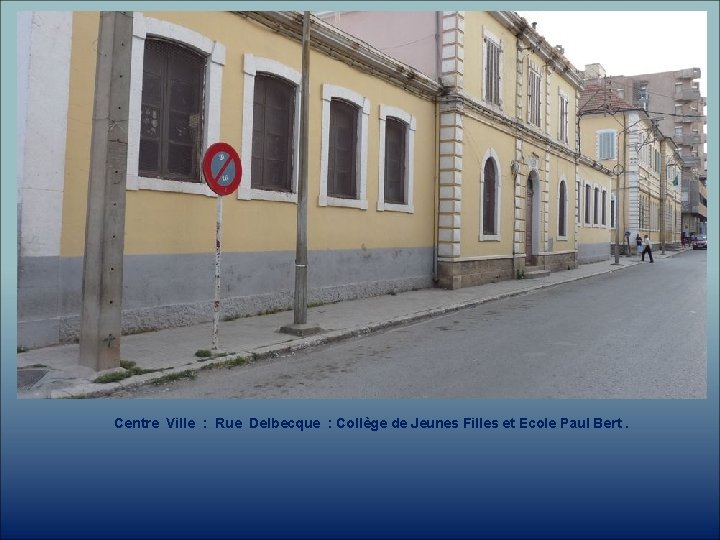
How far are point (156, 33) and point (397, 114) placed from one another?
7.05m

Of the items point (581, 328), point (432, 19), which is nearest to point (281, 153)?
point (581, 328)

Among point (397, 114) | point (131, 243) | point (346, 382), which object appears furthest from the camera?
point (397, 114)

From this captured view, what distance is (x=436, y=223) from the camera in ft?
53.0

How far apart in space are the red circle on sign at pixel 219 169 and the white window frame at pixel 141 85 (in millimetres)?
1380

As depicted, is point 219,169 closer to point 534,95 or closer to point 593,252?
point 534,95

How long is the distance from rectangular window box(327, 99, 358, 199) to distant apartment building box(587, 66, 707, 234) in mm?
59431

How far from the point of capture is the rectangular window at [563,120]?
80.9ft

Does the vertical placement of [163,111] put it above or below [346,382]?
above

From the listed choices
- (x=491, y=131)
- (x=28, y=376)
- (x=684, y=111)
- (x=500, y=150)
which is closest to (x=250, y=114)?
(x=28, y=376)

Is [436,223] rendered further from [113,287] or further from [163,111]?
[113,287]

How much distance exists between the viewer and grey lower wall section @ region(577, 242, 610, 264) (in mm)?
28969

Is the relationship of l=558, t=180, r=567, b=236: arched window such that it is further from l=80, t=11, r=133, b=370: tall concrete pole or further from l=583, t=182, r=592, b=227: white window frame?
l=80, t=11, r=133, b=370: tall concrete pole

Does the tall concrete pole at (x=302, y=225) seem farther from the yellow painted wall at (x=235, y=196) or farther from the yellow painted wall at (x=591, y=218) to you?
the yellow painted wall at (x=591, y=218)

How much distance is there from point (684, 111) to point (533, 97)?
57.5 metres
